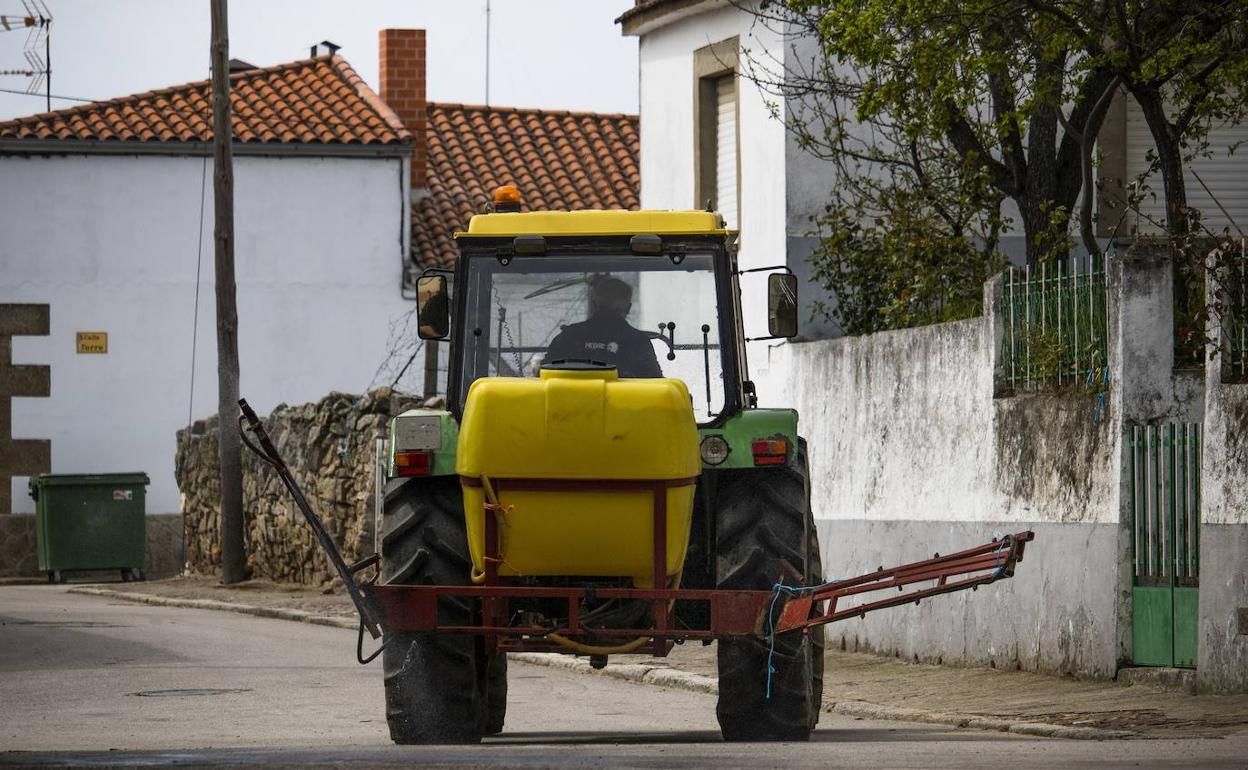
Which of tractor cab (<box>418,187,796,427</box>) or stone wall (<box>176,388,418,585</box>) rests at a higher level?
tractor cab (<box>418,187,796,427</box>)

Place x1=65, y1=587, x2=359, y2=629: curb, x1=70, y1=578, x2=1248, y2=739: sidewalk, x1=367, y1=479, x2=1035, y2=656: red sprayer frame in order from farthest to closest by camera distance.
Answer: x1=65, y1=587, x2=359, y2=629: curb
x1=70, y1=578, x2=1248, y2=739: sidewalk
x1=367, y1=479, x2=1035, y2=656: red sprayer frame

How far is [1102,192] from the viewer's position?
819 inches

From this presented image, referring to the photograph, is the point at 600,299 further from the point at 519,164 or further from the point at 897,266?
the point at 519,164

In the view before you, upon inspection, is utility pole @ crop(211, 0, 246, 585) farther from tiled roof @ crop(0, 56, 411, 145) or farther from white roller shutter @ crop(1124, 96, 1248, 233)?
white roller shutter @ crop(1124, 96, 1248, 233)

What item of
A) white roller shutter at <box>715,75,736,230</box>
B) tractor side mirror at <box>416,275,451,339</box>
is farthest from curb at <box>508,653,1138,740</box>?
white roller shutter at <box>715,75,736,230</box>

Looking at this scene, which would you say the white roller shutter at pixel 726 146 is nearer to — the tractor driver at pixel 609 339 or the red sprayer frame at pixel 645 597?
the tractor driver at pixel 609 339

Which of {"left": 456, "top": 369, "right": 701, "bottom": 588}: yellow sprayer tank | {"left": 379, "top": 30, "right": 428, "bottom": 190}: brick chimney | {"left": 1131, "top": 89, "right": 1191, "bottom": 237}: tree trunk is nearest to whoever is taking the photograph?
{"left": 456, "top": 369, "right": 701, "bottom": 588}: yellow sprayer tank

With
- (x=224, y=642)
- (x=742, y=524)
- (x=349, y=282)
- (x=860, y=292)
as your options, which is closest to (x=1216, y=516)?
(x=742, y=524)

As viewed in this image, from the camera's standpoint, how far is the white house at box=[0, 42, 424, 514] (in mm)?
33688

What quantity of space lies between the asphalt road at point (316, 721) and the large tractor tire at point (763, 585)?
0.22 m

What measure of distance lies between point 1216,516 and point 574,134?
2689cm

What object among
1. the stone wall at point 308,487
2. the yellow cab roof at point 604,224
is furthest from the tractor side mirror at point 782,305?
the stone wall at point 308,487

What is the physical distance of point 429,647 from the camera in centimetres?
1048

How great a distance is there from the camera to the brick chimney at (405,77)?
3725cm
